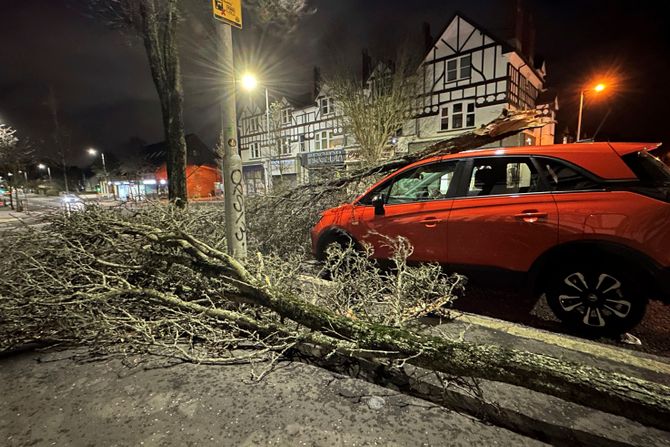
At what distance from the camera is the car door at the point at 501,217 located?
3014 millimetres

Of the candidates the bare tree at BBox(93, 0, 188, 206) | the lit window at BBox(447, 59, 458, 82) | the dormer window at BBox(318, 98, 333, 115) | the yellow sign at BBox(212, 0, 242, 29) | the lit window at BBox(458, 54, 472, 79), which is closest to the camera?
the yellow sign at BBox(212, 0, 242, 29)

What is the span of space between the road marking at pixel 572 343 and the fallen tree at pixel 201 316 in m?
0.95

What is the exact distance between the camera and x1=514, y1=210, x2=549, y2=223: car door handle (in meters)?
2.99

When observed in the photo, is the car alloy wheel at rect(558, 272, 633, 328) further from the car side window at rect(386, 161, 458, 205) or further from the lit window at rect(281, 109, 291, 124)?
the lit window at rect(281, 109, 291, 124)

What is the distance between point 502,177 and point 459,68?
20.1 metres

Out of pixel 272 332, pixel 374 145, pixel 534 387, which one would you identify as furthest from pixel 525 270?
pixel 374 145

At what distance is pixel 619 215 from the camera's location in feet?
8.76

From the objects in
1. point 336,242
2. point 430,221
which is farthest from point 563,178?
point 336,242

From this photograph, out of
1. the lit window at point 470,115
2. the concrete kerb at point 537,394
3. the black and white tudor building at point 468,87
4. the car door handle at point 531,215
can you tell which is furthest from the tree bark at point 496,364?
the lit window at point 470,115

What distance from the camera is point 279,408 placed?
199 cm

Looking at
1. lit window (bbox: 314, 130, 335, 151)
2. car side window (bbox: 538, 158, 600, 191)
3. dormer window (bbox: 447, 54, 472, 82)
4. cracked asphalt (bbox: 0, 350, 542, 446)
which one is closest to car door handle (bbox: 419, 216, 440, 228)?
car side window (bbox: 538, 158, 600, 191)

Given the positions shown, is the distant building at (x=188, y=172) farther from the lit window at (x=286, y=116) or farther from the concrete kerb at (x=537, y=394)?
the concrete kerb at (x=537, y=394)

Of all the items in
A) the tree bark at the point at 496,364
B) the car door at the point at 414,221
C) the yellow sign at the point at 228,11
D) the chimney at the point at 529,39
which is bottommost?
Result: the tree bark at the point at 496,364

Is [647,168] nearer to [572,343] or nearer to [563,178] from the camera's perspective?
[563,178]
